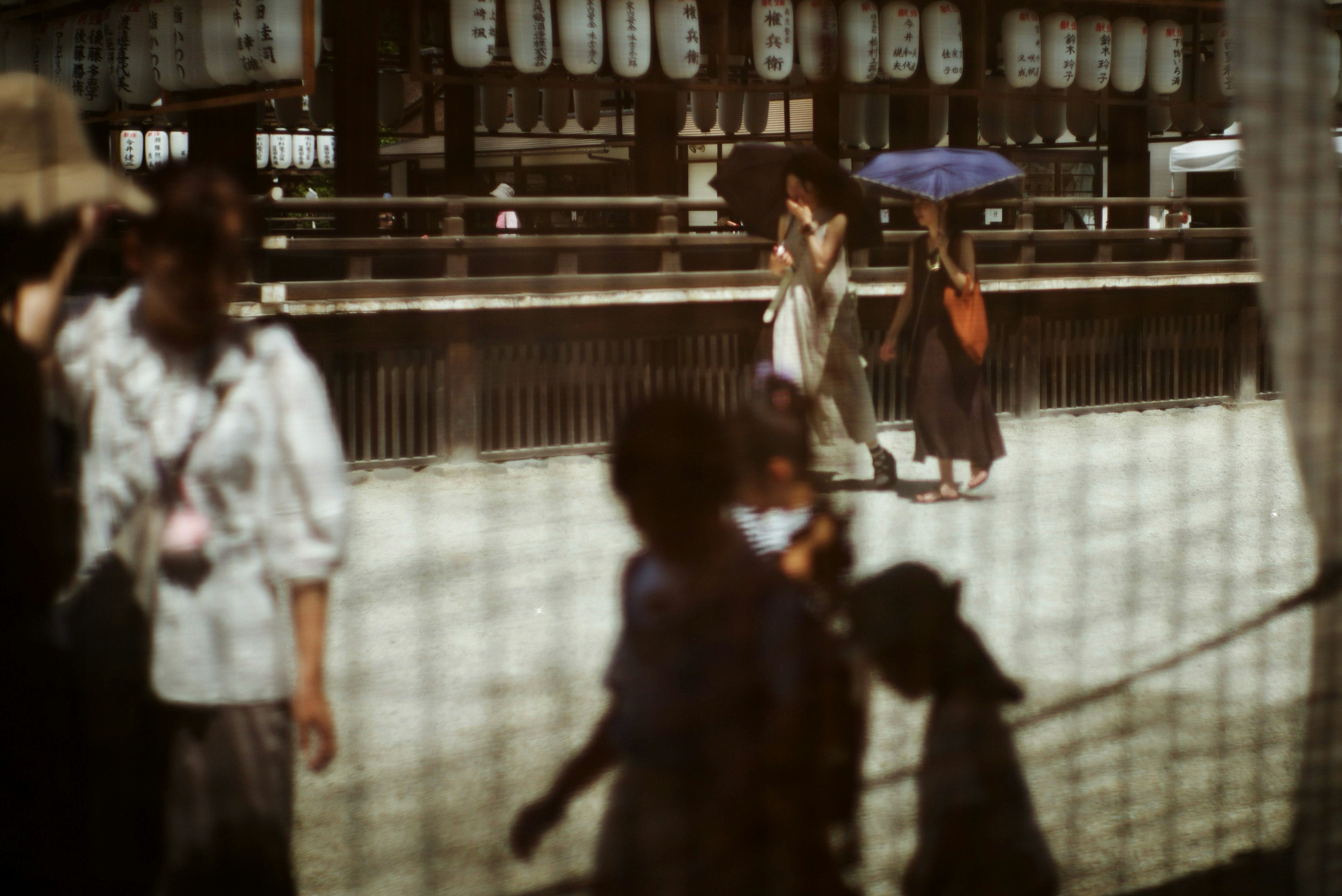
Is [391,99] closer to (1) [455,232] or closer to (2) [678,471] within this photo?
(1) [455,232]

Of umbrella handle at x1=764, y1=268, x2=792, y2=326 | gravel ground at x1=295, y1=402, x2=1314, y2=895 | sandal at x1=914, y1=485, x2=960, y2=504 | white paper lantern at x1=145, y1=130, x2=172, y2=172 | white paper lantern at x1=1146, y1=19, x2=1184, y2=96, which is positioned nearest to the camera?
gravel ground at x1=295, y1=402, x2=1314, y2=895

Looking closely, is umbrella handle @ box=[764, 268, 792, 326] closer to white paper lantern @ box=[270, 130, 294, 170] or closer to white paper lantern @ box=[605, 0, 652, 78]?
white paper lantern @ box=[605, 0, 652, 78]

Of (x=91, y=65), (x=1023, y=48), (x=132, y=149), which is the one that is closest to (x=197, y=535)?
(x=91, y=65)

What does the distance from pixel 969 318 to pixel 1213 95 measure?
651cm

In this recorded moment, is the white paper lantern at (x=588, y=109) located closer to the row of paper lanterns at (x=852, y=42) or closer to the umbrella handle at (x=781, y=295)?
the row of paper lanterns at (x=852, y=42)

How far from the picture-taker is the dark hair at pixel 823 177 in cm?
539

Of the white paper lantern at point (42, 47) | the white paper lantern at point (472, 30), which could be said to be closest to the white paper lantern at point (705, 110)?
the white paper lantern at point (472, 30)

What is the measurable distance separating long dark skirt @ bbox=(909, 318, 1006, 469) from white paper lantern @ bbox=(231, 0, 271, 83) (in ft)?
12.5

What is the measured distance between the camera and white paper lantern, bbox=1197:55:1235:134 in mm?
12266

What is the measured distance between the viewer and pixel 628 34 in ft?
30.0

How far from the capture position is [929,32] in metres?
10.6

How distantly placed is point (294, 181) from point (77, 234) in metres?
16.2

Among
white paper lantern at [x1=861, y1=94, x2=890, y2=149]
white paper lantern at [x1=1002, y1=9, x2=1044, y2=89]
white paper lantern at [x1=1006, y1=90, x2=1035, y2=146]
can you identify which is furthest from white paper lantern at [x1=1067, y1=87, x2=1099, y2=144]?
white paper lantern at [x1=1002, y1=9, x2=1044, y2=89]

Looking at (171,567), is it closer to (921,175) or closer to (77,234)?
(77,234)
